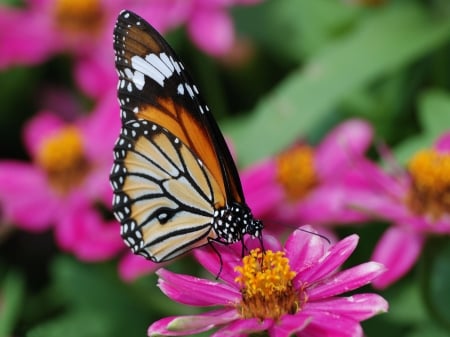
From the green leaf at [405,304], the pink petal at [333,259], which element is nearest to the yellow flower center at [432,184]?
the green leaf at [405,304]

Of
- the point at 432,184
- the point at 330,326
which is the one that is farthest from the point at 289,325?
the point at 432,184

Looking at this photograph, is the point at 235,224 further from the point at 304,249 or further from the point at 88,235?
the point at 88,235

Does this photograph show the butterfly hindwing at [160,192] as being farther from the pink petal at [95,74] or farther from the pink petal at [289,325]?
the pink petal at [95,74]

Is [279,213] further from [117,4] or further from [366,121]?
[117,4]

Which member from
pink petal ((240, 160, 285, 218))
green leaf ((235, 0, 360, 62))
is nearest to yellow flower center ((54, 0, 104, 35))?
green leaf ((235, 0, 360, 62))

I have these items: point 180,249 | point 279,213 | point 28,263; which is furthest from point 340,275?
point 28,263

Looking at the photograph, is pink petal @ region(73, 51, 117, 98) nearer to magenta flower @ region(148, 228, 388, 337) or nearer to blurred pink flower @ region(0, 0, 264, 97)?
blurred pink flower @ region(0, 0, 264, 97)
